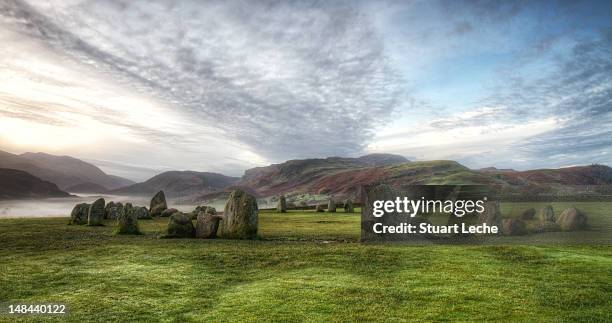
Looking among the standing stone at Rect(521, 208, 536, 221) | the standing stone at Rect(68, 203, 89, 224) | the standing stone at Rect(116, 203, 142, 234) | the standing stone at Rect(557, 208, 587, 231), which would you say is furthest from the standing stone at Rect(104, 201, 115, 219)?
the standing stone at Rect(557, 208, 587, 231)

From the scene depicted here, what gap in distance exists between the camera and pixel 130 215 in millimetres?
23953

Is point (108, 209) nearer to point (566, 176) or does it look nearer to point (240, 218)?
point (240, 218)

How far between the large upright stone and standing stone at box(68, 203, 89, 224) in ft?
46.0

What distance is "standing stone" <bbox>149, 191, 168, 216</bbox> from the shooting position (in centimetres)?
3938

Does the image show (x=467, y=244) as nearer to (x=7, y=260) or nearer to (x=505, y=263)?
(x=505, y=263)

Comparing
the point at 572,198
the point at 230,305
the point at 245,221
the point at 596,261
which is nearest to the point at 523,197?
the point at 572,198

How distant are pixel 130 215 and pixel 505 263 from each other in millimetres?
20511

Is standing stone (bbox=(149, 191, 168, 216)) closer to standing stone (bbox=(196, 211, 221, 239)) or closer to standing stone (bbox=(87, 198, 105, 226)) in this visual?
standing stone (bbox=(87, 198, 105, 226))

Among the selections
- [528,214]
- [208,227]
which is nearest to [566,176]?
[528,214]

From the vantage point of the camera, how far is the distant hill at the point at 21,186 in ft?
503

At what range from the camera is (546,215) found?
24.5 metres

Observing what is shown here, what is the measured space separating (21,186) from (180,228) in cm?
17787

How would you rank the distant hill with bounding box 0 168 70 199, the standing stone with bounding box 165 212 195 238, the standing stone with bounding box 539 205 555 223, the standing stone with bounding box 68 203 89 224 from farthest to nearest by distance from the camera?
1. the distant hill with bounding box 0 168 70 199
2. the standing stone with bounding box 68 203 89 224
3. the standing stone with bounding box 539 205 555 223
4. the standing stone with bounding box 165 212 195 238

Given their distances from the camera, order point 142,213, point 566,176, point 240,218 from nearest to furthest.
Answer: point 240,218
point 142,213
point 566,176
